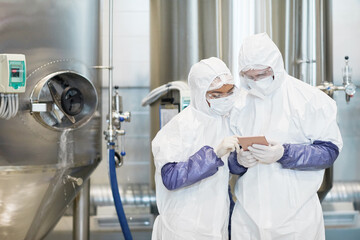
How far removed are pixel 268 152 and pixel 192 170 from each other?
0.84 feet

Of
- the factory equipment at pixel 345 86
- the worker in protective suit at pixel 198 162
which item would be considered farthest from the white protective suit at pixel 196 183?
the factory equipment at pixel 345 86

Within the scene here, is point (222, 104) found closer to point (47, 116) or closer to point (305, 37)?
point (47, 116)

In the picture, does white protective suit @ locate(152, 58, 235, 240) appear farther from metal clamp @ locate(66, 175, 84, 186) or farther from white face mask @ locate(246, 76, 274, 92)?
metal clamp @ locate(66, 175, 84, 186)

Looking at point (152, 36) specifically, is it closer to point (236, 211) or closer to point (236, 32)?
point (236, 32)

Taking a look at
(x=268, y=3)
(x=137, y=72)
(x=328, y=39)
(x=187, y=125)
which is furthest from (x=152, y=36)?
(x=187, y=125)

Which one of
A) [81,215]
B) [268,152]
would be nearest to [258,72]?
[268,152]

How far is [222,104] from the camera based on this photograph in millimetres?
1721

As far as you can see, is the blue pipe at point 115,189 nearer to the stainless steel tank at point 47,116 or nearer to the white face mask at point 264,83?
the stainless steel tank at point 47,116

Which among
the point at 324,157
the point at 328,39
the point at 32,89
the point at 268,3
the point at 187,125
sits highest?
the point at 268,3

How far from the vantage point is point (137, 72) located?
3061 millimetres

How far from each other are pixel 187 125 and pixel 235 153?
20 cm

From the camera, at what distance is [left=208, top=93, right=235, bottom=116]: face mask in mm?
1713

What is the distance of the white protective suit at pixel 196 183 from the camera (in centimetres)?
169

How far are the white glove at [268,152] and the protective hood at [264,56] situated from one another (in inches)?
8.6
